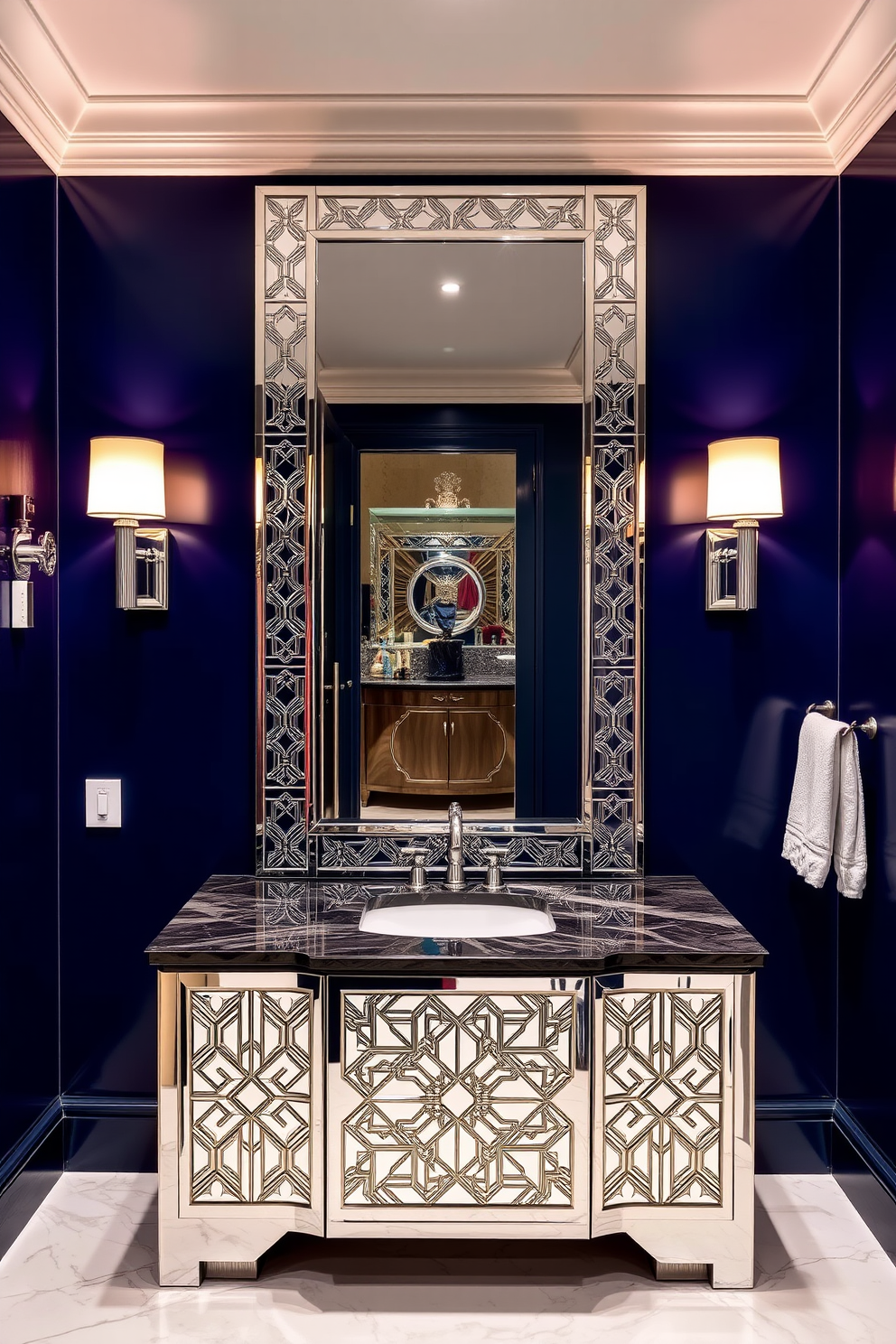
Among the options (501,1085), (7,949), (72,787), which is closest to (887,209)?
(501,1085)

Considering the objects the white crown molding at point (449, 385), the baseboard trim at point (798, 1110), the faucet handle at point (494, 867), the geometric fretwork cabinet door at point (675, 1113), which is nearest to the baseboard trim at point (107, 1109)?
the faucet handle at point (494, 867)

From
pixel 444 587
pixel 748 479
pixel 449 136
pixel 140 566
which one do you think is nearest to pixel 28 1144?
pixel 140 566

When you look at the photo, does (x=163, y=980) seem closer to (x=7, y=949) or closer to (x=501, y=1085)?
(x=7, y=949)

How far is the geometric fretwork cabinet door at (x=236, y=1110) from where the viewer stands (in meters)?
1.81

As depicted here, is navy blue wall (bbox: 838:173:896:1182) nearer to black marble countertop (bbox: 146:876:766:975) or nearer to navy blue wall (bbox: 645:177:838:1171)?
navy blue wall (bbox: 645:177:838:1171)

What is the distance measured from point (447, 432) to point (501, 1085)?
54.1 inches

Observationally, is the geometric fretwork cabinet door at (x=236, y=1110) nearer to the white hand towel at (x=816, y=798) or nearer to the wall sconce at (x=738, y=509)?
the white hand towel at (x=816, y=798)

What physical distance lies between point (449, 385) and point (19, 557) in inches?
40.0

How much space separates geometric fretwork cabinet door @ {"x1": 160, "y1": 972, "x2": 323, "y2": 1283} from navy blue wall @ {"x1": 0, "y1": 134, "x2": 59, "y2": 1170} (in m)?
0.46

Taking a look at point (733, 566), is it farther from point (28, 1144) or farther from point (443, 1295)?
point (28, 1144)

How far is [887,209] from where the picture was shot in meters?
2.03

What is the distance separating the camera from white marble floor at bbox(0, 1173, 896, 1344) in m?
1.73

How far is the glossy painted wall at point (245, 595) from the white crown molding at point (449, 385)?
22 centimetres

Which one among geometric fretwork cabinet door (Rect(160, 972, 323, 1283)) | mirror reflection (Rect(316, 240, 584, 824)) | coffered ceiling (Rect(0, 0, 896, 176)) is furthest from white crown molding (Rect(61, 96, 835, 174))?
geometric fretwork cabinet door (Rect(160, 972, 323, 1283))
